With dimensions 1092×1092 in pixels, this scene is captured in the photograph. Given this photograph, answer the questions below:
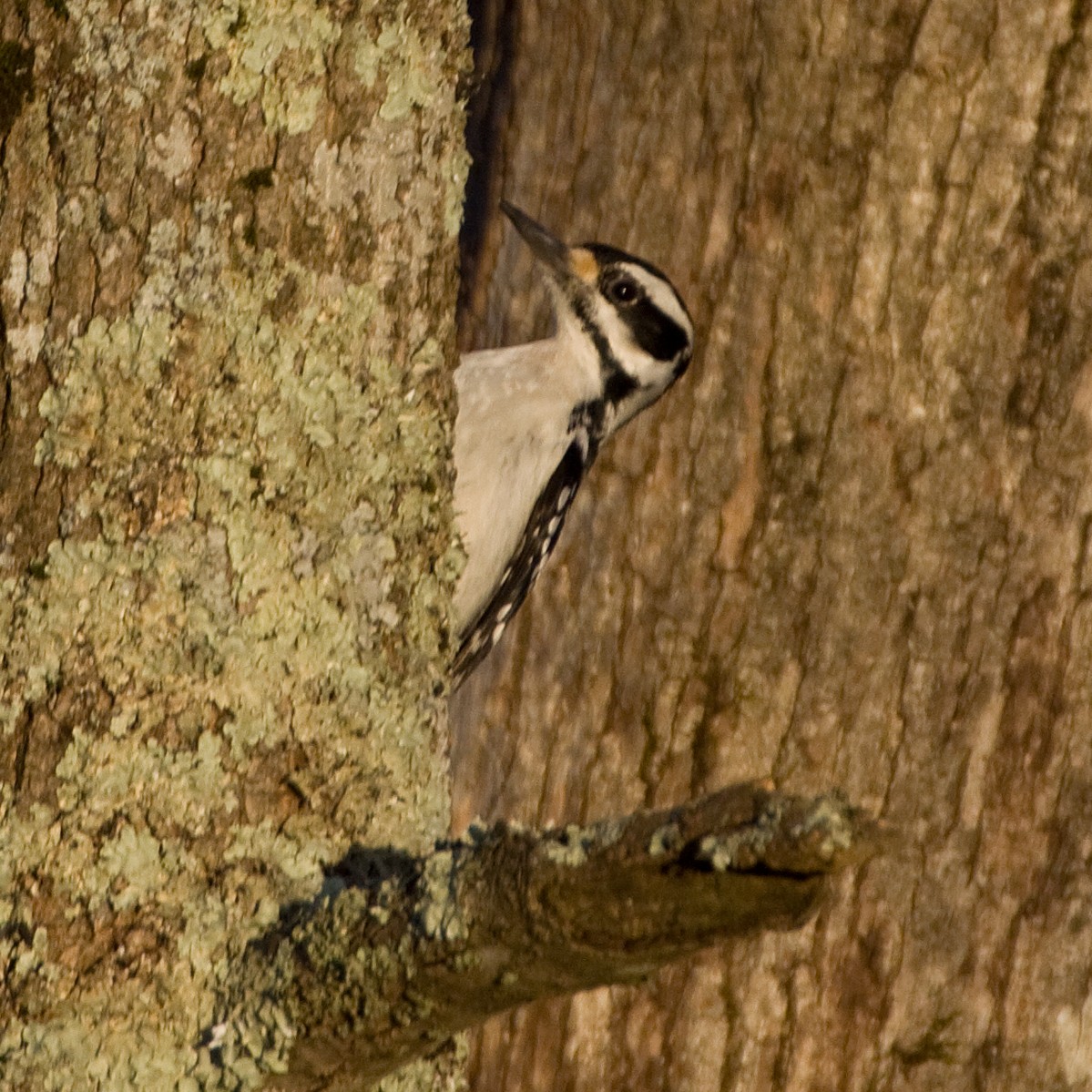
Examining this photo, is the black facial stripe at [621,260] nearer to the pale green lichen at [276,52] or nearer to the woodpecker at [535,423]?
the woodpecker at [535,423]

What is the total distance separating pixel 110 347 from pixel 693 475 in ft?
7.06

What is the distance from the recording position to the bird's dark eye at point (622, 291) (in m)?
4.13

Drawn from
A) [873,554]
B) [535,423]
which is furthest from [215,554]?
[535,423]

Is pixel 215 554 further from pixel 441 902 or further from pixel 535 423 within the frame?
pixel 535 423

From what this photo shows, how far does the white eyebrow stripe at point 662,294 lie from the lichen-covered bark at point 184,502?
1828 millimetres

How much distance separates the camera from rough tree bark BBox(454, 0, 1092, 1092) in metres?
3.60

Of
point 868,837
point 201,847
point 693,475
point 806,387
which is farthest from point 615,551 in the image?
point 868,837

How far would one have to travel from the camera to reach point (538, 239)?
4215 mm

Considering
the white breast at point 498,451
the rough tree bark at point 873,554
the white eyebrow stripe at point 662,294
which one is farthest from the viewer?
the white breast at point 498,451

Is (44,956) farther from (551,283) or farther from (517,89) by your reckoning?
(517,89)

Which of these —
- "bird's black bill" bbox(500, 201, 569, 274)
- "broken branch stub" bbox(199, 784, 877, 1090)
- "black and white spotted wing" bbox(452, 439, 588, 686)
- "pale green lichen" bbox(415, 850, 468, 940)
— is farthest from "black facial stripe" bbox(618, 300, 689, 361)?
"pale green lichen" bbox(415, 850, 468, 940)

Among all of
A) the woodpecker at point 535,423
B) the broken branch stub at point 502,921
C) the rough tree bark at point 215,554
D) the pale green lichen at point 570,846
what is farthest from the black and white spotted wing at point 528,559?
the pale green lichen at point 570,846

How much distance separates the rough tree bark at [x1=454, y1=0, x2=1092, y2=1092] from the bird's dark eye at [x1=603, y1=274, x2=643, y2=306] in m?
0.16

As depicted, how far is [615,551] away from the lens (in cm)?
401
